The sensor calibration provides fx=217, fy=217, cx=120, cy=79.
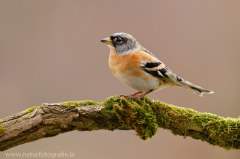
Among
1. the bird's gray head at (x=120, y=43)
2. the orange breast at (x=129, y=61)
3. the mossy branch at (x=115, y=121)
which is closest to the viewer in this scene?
the mossy branch at (x=115, y=121)

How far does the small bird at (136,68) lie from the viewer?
8.65ft

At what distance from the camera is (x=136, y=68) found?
8.63 feet

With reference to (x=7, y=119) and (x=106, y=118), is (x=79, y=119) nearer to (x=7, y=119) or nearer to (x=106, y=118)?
(x=106, y=118)

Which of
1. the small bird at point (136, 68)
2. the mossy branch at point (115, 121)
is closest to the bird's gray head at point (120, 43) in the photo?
the small bird at point (136, 68)

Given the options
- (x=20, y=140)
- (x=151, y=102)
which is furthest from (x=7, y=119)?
(x=151, y=102)

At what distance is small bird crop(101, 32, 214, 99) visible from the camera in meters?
2.64

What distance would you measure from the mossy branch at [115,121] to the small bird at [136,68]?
0.25 m

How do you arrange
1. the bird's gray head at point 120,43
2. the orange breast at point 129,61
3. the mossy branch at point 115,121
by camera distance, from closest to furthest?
the mossy branch at point 115,121, the orange breast at point 129,61, the bird's gray head at point 120,43

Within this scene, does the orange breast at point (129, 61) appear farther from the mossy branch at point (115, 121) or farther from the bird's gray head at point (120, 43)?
the mossy branch at point (115, 121)

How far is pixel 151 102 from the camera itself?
102 inches

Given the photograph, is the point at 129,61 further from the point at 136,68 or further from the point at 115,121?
the point at 115,121

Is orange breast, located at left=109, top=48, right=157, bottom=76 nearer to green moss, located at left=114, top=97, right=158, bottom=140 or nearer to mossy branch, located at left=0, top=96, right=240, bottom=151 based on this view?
mossy branch, located at left=0, top=96, right=240, bottom=151

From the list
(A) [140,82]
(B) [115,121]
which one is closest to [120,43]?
(A) [140,82]

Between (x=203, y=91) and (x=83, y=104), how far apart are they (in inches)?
68.1
